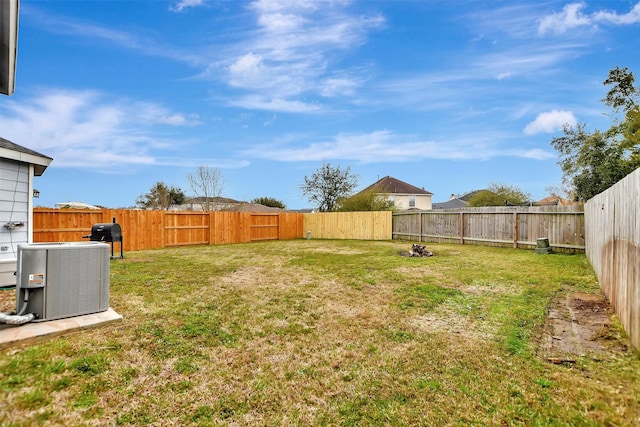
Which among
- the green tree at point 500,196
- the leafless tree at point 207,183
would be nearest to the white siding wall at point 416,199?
the green tree at point 500,196

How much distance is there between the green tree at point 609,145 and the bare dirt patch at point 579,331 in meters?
14.8

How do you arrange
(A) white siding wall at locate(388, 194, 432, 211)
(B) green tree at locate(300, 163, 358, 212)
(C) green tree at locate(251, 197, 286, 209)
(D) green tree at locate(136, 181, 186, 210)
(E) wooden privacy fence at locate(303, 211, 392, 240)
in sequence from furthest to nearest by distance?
1. (C) green tree at locate(251, 197, 286, 209)
2. (A) white siding wall at locate(388, 194, 432, 211)
3. (D) green tree at locate(136, 181, 186, 210)
4. (B) green tree at locate(300, 163, 358, 212)
5. (E) wooden privacy fence at locate(303, 211, 392, 240)

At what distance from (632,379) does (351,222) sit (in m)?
14.8

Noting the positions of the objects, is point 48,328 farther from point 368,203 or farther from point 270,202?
point 270,202

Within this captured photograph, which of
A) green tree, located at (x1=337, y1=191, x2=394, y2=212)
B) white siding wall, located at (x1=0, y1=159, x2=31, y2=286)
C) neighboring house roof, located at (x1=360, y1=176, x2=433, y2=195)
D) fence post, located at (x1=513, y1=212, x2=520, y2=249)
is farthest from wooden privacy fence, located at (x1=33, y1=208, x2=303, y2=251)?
neighboring house roof, located at (x1=360, y1=176, x2=433, y2=195)

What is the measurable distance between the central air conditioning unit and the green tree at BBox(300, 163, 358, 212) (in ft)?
70.9

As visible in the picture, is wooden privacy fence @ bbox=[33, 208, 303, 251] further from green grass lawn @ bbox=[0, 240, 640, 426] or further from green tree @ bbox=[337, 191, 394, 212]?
green grass lawn @ bbox=[0, 240, 640, 426]

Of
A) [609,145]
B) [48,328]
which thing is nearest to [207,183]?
[48,328]

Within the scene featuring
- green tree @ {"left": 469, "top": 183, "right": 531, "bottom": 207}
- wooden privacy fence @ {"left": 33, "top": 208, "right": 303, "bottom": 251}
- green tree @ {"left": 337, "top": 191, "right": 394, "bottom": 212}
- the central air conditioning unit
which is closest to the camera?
the central air conditioning unit

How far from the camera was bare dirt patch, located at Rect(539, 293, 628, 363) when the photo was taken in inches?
105

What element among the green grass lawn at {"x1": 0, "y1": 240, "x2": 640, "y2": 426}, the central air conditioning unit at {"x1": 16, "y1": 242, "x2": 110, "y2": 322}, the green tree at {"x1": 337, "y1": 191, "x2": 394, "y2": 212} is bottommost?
the green grass lawn at {"x1": 0, "y1": 240, "x2": 640, "y2": 426}

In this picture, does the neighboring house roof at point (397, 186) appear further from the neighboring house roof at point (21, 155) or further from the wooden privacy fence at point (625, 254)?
the neighboring house roof at point (21, 155)

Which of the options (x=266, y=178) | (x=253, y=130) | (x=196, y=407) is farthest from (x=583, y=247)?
(x=266, y=178)

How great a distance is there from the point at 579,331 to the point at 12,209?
8.22 m
